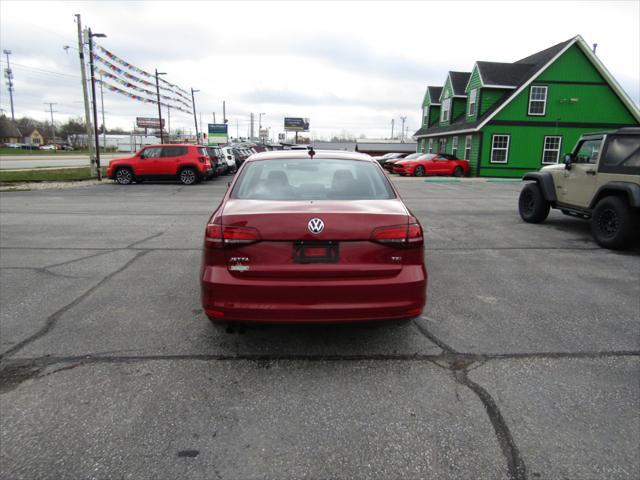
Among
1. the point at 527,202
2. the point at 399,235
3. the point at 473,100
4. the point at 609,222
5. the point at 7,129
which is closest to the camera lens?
the point at 399,235

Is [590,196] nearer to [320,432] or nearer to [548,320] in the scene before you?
[548,320]

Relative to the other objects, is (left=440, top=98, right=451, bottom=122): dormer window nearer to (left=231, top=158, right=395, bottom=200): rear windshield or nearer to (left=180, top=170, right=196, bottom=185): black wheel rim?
(left=180, top=170, right=196, bottom=185): black wheel rim

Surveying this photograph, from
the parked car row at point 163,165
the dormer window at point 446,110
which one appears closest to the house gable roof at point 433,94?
the dormer window at point 446,110

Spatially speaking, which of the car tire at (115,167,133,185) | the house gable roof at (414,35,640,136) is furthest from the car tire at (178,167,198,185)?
the house gable roof at (414,35,640,136)

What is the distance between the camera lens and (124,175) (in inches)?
818

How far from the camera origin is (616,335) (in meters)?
4.08

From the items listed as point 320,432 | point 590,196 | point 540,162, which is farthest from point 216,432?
point 540,162

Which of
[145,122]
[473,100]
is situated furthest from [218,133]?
[473,100]

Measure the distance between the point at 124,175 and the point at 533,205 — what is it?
17610 mm

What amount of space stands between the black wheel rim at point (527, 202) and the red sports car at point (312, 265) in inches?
308

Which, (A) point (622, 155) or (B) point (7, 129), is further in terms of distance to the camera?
(B) point (7, 129)

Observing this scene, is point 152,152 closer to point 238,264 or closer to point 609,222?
point 609,222

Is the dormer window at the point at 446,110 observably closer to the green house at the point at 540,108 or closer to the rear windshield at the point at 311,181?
the green house at the point at 540,108

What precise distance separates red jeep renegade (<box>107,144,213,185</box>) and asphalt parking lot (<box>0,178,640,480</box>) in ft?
50.6
